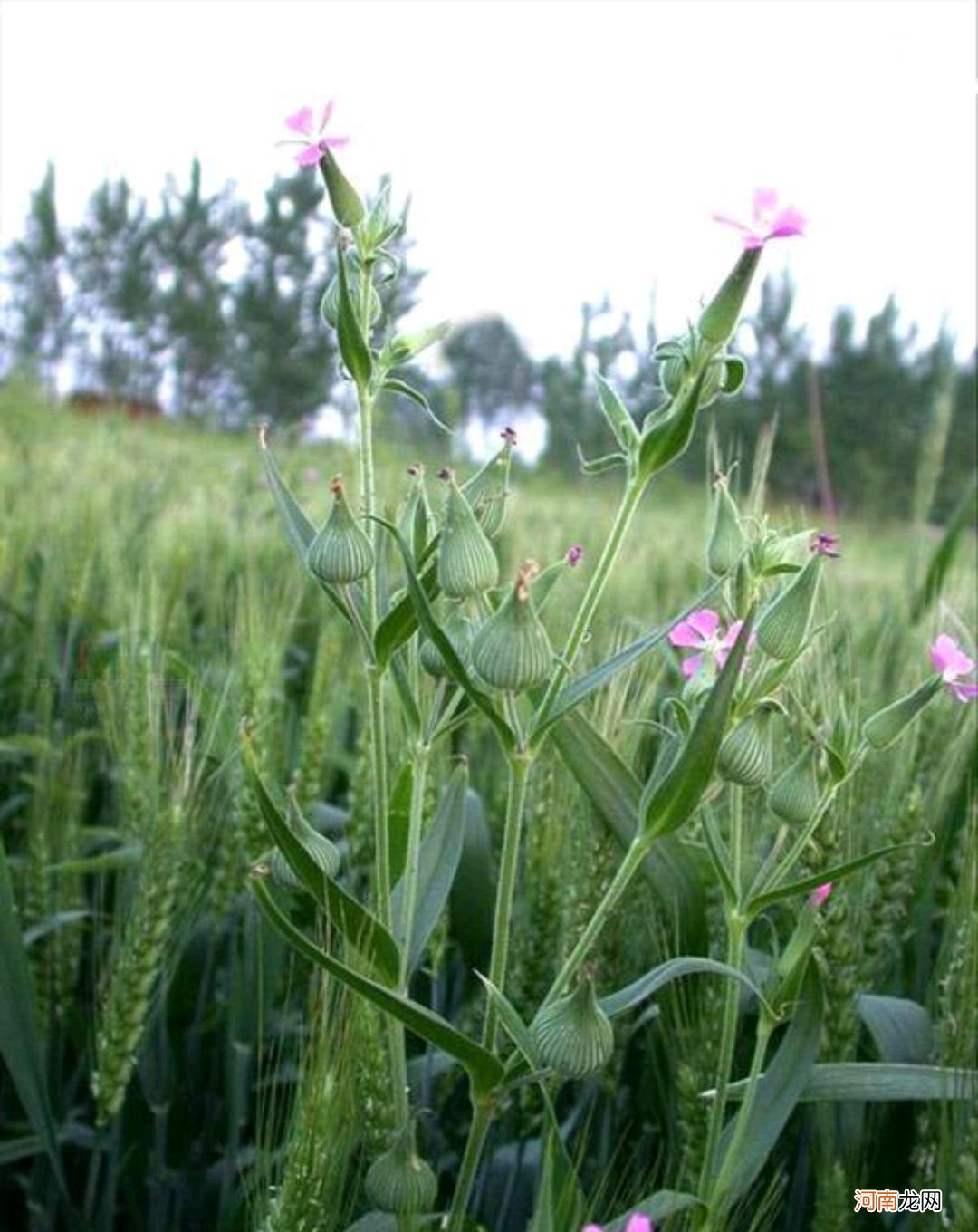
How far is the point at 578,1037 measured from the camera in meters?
0.53

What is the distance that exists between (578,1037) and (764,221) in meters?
0.34

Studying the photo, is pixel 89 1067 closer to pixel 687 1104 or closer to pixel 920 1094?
pixel 687 1104

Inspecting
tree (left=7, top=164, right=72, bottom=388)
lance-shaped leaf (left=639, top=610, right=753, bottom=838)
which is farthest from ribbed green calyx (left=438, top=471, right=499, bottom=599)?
tree (left=7, top=164, right=72, bottom=388)

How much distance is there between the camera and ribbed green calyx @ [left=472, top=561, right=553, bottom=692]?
0.53 meters

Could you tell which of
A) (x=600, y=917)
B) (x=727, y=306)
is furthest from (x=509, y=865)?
(x=727, y=306)

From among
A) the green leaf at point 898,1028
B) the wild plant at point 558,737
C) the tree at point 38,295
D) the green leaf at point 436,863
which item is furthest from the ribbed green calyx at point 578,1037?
the tree at point 38,295

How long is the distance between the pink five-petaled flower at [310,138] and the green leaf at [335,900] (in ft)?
0.87

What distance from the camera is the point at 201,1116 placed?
40.2 inches

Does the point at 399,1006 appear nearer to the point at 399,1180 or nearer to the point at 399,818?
the point at 399,1180

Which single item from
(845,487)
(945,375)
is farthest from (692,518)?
(845,487)

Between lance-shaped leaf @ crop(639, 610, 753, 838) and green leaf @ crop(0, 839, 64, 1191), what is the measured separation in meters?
0.37

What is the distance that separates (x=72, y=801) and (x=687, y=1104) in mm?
549

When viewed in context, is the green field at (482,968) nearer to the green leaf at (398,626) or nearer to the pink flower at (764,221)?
the green leaf at (398,626)

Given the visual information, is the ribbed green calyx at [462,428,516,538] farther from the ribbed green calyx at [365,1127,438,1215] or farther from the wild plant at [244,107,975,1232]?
the ribbed green calyx at [365,1127,438,1215]
